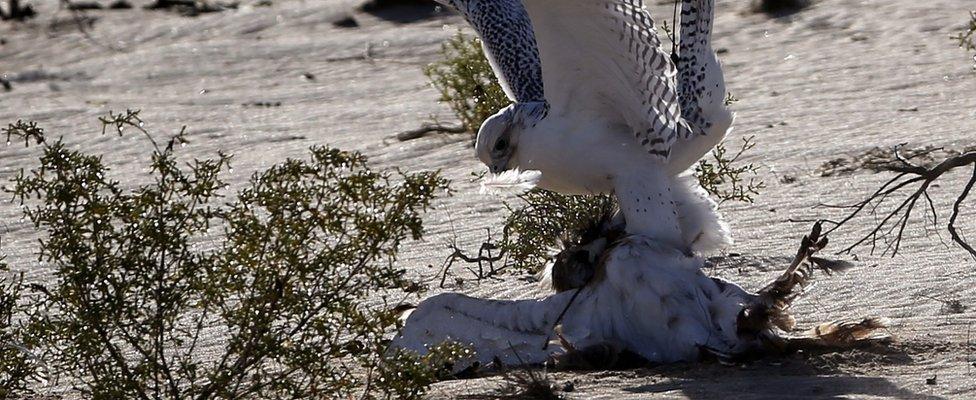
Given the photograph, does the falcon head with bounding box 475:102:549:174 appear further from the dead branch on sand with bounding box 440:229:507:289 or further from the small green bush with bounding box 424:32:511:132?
the small green bush with bounding box 424:32:511:132

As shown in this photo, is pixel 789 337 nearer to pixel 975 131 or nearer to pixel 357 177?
pixel 357 177

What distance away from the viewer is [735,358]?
5.07m

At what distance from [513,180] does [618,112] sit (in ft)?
1.56

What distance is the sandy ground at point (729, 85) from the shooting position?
16.4 ft

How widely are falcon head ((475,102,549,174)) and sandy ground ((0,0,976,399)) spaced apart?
2.03 ft

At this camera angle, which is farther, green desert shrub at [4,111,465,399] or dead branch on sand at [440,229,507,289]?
dead branch on sand at [440,229,507,289]

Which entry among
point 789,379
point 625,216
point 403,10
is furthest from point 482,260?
point 403,10

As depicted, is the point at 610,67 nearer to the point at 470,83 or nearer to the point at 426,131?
the point at 470,83

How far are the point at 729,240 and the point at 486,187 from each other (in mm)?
979

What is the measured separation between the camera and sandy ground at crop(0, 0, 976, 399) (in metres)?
5.01

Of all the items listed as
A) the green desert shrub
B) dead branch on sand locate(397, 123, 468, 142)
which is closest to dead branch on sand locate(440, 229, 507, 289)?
the green desert shrub

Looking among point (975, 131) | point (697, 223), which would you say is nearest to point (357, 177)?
point (697, 223)

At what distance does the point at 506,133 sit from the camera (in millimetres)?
5945

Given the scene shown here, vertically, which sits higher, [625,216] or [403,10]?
[625,216]
